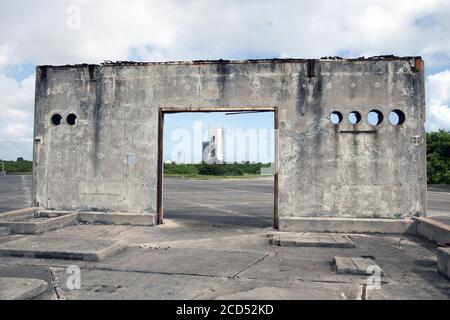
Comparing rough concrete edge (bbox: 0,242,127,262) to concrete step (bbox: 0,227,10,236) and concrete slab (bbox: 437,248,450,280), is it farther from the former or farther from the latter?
concrete slab (bbox: 437,248,450,280)

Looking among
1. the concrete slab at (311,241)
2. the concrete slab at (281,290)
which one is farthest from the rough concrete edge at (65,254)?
the concrete slab at (311,241)

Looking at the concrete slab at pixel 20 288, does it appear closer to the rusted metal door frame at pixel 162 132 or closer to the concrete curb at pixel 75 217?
the concrete curb at pixel 75 217

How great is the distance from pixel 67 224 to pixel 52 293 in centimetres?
497

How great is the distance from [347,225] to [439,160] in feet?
82.4

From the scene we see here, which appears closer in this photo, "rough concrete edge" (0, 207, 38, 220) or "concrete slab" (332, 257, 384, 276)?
"concrete slab" (332, 257, 384, 276)

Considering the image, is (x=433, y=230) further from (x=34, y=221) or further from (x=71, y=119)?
(x=71, y=119)

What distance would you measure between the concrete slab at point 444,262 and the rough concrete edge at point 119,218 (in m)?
6.20

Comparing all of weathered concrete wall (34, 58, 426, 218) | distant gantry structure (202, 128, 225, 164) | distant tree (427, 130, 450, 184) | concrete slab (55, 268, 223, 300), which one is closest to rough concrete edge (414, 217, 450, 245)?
weathered concrete wall (34, 58, 426, 218)

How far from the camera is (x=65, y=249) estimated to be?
594 centimetres

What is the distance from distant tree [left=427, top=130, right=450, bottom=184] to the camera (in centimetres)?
2833

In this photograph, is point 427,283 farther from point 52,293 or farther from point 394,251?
point 52,293

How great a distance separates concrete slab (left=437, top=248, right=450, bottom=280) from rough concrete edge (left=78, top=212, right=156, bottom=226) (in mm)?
6197

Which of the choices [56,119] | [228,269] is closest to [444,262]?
[228,269]

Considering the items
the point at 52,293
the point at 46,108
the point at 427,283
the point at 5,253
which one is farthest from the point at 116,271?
the point at 46,108
